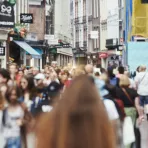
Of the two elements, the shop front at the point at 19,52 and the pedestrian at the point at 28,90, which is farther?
the shop front at the point at 19,52

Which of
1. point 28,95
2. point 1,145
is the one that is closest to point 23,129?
point 1,145

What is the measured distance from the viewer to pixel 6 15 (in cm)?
3353

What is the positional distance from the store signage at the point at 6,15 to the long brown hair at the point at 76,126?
3036 cm

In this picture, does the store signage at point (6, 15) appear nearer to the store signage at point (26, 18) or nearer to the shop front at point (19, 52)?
the store signage at point (26, 18)

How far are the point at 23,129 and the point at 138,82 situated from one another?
9.49 metres

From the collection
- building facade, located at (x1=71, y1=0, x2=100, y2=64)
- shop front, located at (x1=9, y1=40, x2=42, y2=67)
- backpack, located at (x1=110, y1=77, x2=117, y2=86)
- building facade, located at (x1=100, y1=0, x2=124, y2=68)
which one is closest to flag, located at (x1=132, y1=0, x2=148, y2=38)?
shop front, located at (x1=9, y1=40, x2=42, y2=67)

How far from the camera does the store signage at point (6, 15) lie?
33.4m

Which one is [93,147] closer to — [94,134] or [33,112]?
[94,134]

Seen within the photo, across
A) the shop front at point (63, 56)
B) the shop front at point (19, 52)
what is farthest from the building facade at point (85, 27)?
the shop front at point (19, 52)

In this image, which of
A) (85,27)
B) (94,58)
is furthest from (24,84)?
(85,27)

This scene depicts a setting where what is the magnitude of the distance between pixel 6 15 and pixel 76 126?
1214 inches

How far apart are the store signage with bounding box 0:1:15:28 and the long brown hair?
99.6 feet

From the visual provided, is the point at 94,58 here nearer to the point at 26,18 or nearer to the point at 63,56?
the point at 63,56

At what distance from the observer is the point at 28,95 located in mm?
11078
